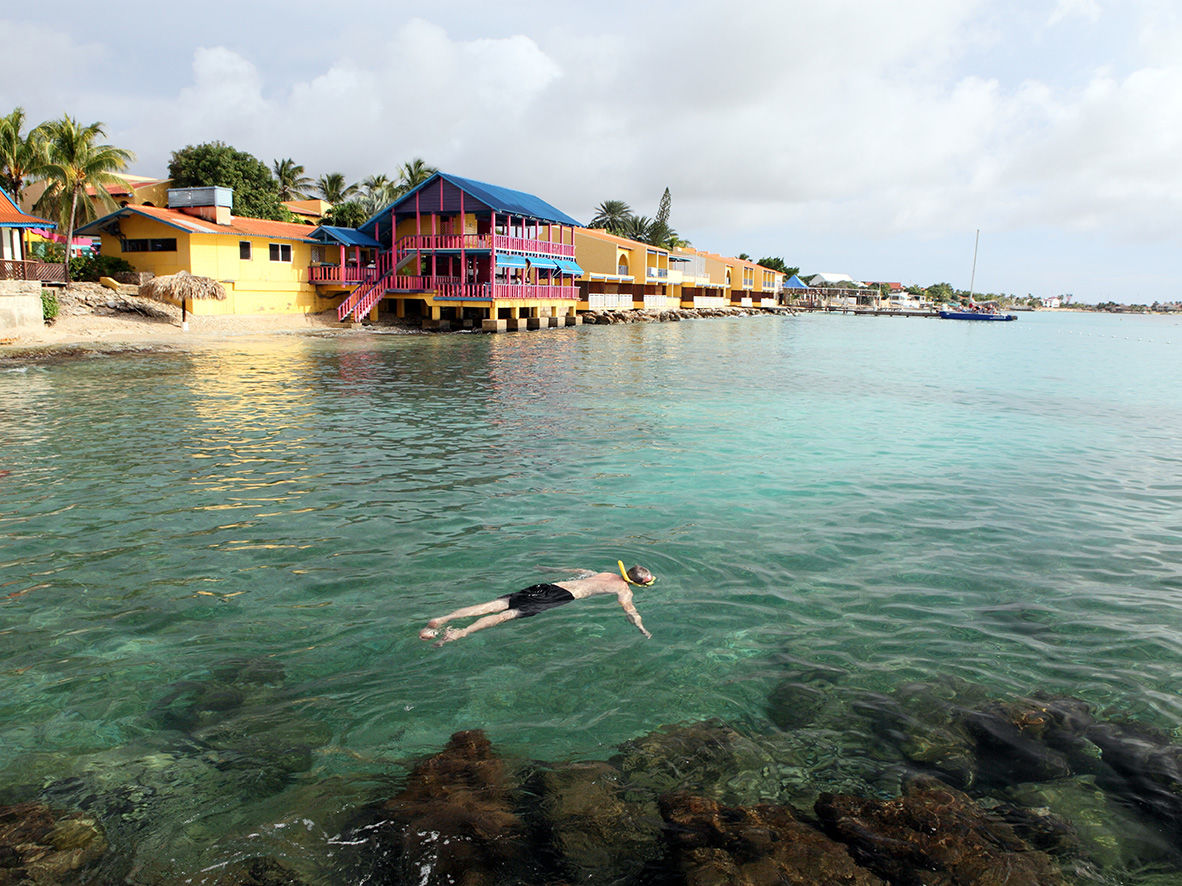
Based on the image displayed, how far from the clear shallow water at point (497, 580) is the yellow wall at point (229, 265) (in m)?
21.6

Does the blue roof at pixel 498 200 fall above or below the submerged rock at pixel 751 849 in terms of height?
above

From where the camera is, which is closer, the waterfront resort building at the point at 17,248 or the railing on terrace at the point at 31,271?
the railing on terrace at the point at 31,271

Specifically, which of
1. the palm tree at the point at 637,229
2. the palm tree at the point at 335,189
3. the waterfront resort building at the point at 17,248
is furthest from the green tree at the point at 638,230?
the waterfront resort building at the point at 17,248

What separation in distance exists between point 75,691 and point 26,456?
29.6 feet

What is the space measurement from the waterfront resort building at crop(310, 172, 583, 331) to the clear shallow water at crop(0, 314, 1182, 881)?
25795mm

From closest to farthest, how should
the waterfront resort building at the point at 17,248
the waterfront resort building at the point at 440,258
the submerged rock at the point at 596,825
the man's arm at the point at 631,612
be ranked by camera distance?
the submerged rock at the point at 596,825
the man's arm at the point at 631,612
the waterfront resort building at the point at 17,248
the waterfront resort building at the point at 440,258

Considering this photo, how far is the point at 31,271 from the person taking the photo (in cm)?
3114

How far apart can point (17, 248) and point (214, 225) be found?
28.8 ft

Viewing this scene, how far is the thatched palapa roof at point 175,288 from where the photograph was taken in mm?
36219

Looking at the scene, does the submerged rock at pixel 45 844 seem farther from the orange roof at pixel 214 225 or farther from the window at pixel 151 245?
the window at pixel 151 245

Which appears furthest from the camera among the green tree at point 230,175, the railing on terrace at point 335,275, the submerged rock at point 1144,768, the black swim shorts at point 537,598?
the green tree at point 230,175

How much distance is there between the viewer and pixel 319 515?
10102 millimetres

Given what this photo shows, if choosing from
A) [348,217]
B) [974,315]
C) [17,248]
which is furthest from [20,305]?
[974,315]

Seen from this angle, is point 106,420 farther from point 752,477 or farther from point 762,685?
point 762,685
